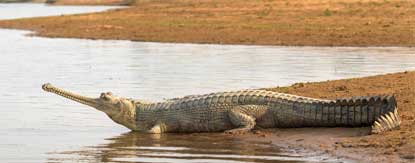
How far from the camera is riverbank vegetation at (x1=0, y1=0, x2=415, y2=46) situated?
27625 millimetres

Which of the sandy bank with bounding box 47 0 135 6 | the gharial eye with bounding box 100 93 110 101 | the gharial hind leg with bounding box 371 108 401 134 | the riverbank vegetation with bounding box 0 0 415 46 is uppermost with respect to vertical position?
the sandy bank with bounding box 47 0 135 6

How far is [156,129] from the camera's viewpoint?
36.3 ft

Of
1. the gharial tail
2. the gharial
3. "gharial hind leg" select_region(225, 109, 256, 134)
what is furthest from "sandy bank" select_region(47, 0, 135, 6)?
the gharial tail

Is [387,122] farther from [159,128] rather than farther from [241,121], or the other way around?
[159,128]

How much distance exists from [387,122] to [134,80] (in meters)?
8.17

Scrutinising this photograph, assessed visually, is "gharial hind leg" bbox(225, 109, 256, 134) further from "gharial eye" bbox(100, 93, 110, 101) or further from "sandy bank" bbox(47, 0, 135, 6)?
"sandy bank" bbox(47, 0, 135, 6)

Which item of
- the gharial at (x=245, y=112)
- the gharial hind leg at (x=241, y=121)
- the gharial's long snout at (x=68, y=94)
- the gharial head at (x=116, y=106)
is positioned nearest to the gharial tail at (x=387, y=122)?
the gharial at (x=245, y=112)

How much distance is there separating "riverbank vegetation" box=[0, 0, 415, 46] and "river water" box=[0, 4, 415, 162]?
1635mm

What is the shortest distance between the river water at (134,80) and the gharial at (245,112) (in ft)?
0.70

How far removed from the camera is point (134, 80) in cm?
1723

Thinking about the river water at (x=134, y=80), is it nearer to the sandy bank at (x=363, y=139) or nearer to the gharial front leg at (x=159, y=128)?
the gharial front leg at (x=159, y=128)

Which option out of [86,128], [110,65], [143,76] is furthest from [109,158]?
[110,65]

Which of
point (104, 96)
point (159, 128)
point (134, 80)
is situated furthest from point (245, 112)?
point (134, 80)

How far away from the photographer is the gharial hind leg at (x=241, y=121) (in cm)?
1068
